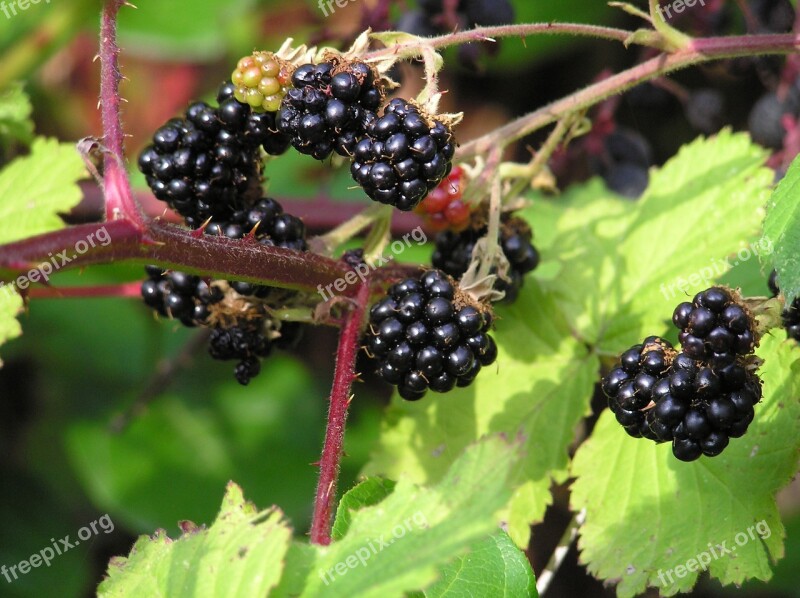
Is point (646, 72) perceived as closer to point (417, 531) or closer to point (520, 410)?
point (520, 410)

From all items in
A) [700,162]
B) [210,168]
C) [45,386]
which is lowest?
[210,168]

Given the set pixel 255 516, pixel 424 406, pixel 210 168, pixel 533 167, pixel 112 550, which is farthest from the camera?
pixel 112 550

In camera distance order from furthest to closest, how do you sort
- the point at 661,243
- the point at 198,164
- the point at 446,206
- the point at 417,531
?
the point at 661,243 < the point at 446,206 < the point at 198,164 < the point at 417,531

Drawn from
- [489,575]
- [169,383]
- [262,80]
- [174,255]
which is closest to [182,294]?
[174,255]

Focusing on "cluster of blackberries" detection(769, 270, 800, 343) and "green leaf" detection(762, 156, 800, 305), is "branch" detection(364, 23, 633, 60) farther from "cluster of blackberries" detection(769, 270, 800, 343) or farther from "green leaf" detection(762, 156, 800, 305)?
"cluster of blackberries" detection(769, 270, 800, 343)

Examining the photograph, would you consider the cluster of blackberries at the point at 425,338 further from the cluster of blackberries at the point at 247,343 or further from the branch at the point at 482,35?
the branch at the point at 482,35

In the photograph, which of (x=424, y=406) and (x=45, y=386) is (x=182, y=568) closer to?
(x=424, y=406)

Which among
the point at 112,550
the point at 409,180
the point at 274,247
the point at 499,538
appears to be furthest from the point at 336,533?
the point at 112,550
